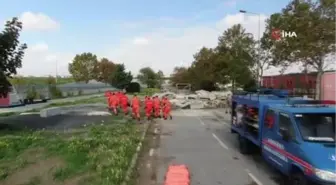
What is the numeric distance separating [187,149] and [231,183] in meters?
5.60

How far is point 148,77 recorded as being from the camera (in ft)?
385

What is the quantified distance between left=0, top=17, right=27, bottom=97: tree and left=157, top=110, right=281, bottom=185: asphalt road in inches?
294

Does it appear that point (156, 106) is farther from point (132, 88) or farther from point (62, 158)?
point (132, 88)

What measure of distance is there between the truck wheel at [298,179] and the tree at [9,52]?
47.9 feet

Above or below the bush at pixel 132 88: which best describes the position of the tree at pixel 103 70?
above

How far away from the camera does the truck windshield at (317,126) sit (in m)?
8.52

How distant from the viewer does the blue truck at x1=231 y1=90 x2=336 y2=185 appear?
25.2 feet

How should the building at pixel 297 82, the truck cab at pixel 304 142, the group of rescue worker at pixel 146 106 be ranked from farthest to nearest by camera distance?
the building at pixel 297 82 → the group of rescue worker at pixel 146 106 → the truck cab at pixel 304 142

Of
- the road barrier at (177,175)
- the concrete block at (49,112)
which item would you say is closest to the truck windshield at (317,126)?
the road barrier at (177,175)

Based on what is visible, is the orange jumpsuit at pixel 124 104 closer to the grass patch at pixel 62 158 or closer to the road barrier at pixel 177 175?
the grass patch at pixel 62 158

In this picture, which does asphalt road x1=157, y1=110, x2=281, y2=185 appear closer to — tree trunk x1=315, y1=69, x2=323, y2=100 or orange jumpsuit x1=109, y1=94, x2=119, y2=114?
tree trunk x1=315, y1=69, x2=323, y2=100

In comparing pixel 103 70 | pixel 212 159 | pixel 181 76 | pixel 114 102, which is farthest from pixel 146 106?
pixel 181 76

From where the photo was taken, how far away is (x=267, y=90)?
15.0 m

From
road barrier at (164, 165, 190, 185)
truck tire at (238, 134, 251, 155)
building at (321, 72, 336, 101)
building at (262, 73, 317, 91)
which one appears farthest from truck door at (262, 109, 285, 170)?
building at (262, 73, 317, 91)
